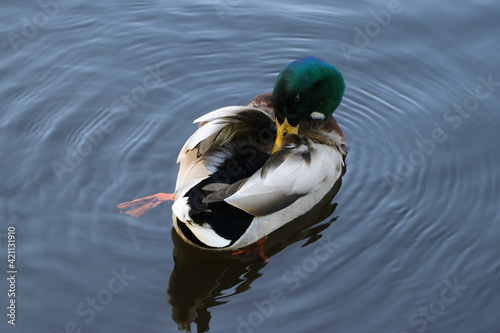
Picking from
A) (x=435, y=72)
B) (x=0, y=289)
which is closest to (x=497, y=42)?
(x=435, y=72)

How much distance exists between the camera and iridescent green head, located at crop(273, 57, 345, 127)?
16.7 ft

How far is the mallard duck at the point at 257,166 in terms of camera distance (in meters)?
4.67

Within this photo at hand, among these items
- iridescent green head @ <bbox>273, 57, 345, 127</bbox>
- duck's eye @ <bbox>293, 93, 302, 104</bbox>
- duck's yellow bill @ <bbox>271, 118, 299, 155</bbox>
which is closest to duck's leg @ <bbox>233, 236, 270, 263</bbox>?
duck's yellow bill @ <bbox>271, 118, 299, 155</bbox>

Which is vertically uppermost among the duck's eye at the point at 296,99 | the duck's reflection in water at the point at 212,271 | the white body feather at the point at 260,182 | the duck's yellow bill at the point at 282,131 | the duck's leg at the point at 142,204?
the duck's eye at the point at 296,99

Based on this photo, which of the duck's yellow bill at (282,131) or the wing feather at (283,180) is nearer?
the wing feather at (283,180)

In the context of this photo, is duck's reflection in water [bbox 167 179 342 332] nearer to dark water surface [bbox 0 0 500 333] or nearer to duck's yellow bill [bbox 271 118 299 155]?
dark water surface [bbox 0 0 500 333]

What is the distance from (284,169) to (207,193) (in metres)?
0.65

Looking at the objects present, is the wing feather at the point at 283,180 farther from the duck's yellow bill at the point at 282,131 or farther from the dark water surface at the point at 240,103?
the dark water surface at the point at 240,103

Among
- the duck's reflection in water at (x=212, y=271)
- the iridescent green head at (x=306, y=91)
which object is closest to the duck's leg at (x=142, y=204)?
the duck's reflection in water at (x=212, y=271)

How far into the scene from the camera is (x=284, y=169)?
4.94m

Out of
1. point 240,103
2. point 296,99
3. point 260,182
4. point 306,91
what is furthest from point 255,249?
point 240,103

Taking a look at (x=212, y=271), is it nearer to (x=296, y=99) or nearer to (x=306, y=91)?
(x=296, y=99)

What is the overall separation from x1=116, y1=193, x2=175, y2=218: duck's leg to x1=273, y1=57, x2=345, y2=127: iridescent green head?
44.6 inches

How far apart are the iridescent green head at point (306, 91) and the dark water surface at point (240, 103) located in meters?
0.66
